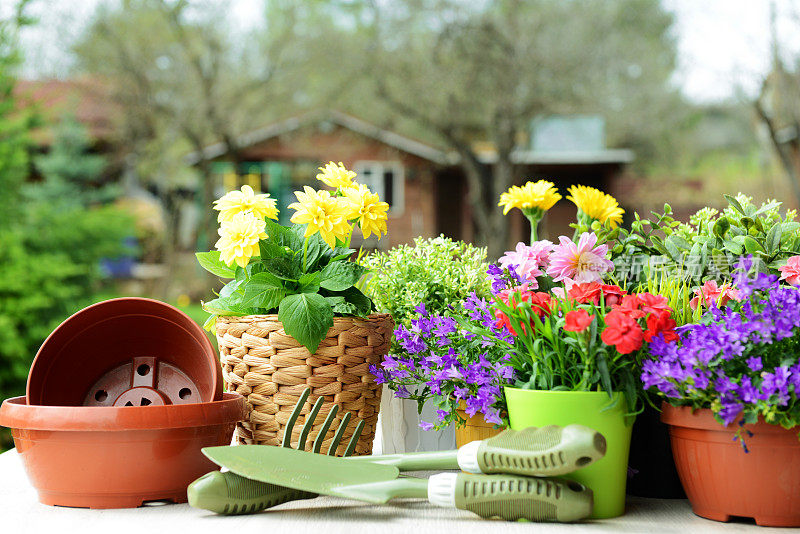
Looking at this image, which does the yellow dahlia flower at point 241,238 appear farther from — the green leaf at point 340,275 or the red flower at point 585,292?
the red flower at point 585,292

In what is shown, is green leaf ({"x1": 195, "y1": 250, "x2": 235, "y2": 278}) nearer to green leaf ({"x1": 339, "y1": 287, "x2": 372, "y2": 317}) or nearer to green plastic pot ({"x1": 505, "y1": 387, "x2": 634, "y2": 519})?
green leaf ({"x1": 339, "y1": 287, "x2": 372, "y2": 317})

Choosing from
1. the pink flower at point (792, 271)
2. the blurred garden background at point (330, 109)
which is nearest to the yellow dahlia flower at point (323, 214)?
the pink flower at point (792, 271)

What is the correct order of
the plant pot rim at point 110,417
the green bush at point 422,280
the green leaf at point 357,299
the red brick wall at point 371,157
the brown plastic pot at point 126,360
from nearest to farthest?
the plant pot rim at point 110,417 → the brown plastic pot at point 126,360 → the green leaf at point 357,299 → the green bush at point 422,280 → the red brick wall at point 371,157

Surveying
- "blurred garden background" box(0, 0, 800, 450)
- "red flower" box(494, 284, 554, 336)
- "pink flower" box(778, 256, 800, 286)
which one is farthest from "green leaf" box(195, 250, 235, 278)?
"blurred garden background" box(0, 0, 800, 450)

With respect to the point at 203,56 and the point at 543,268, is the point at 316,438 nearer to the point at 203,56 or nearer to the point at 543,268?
the point at 543,268

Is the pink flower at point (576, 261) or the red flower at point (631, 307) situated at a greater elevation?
the pink flower at point (576, 261)

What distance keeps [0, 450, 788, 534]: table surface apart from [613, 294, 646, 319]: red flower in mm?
263

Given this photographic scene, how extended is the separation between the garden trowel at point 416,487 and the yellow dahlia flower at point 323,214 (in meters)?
0.34

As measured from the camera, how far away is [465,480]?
0.96 m

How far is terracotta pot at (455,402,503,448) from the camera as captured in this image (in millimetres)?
1123

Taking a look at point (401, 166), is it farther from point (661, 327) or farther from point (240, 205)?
point (661, 327)

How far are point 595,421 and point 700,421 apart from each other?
125 millimetres

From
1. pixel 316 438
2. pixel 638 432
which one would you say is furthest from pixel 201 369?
pixel 638 432

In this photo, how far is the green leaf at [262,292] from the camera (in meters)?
1.17
